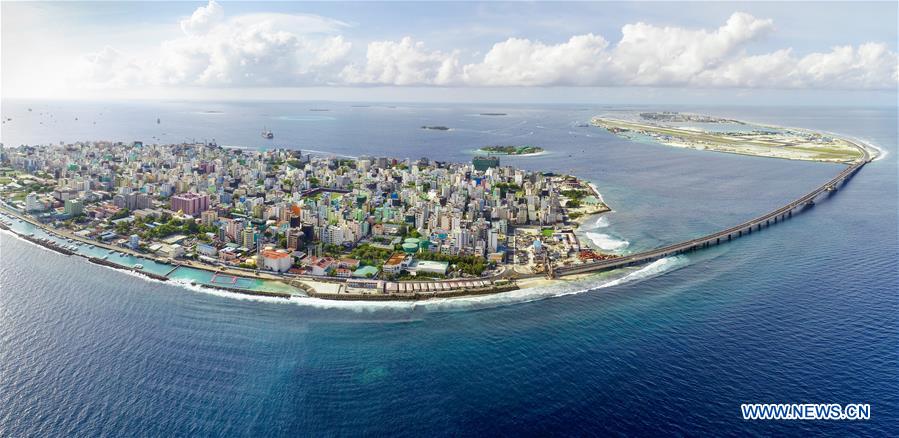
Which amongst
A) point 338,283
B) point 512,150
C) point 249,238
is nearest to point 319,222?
point 249,238

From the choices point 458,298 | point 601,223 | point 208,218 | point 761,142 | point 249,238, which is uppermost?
point 761,142

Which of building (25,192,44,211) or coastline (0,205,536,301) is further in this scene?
building (25,192,44,211)

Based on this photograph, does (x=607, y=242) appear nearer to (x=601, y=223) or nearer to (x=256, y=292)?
(x=601, y=223)

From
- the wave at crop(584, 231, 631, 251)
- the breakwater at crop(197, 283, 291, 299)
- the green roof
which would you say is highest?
the wave at crop(584, 231, 631, 251)

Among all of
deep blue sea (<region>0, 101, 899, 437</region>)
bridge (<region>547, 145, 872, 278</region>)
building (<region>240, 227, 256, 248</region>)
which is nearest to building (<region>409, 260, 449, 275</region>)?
deep blue sea (<region>0, 101, 899, 437</region>)

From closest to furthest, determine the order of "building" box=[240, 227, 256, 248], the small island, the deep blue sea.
A: 1. the deep blue sea
2. "building" box=[240, 227, 256, 248]
3. the small island

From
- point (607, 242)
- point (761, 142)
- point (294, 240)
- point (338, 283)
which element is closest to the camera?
point (338, 283)

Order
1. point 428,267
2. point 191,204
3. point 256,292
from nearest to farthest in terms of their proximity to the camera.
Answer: point 256,292 < point 428,267 < point 191,204

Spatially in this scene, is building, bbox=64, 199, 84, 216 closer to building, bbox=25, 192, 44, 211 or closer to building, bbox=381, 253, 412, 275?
building, bbox=25, 192, 44, 211
